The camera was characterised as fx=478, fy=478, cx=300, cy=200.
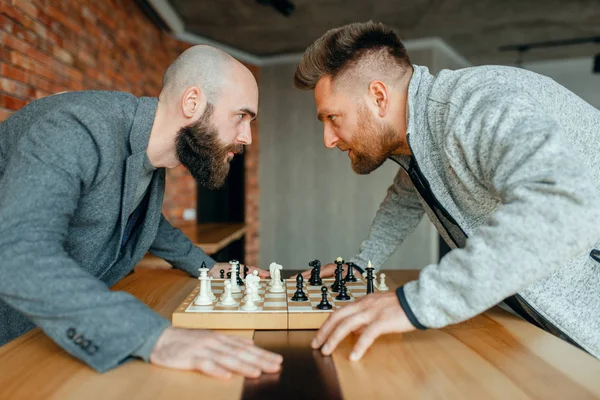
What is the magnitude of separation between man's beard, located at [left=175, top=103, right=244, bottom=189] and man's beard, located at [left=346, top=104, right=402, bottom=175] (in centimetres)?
50

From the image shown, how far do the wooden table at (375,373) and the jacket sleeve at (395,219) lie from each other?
87 cm

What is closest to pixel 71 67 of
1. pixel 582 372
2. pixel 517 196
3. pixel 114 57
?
pixel 114 57

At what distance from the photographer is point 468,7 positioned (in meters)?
4.86

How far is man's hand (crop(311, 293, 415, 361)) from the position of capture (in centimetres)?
109

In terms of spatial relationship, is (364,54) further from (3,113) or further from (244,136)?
(3,113)

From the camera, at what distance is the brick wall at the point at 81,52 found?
91.3 inches

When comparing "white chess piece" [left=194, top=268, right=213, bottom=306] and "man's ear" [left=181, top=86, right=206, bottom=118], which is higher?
"man's ear" [left=181, top=86, right=206, bottom=118]

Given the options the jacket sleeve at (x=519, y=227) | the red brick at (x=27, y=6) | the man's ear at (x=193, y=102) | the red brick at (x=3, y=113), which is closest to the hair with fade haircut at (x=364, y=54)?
the man's ear at (x=193, y=102)

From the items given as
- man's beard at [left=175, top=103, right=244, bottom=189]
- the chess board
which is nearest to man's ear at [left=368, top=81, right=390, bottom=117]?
man's beard at [left=175, top=103, right=244, bottom=189]

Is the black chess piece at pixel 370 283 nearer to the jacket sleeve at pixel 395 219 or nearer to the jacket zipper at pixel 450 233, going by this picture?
the jacket zipper at pixel 450 233

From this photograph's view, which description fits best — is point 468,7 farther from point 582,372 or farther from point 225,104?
point 582,372

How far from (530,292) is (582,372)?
36cm

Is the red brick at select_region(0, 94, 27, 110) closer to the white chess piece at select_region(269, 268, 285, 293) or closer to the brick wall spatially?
the brick wall

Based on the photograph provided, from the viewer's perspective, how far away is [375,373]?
3.27ft
